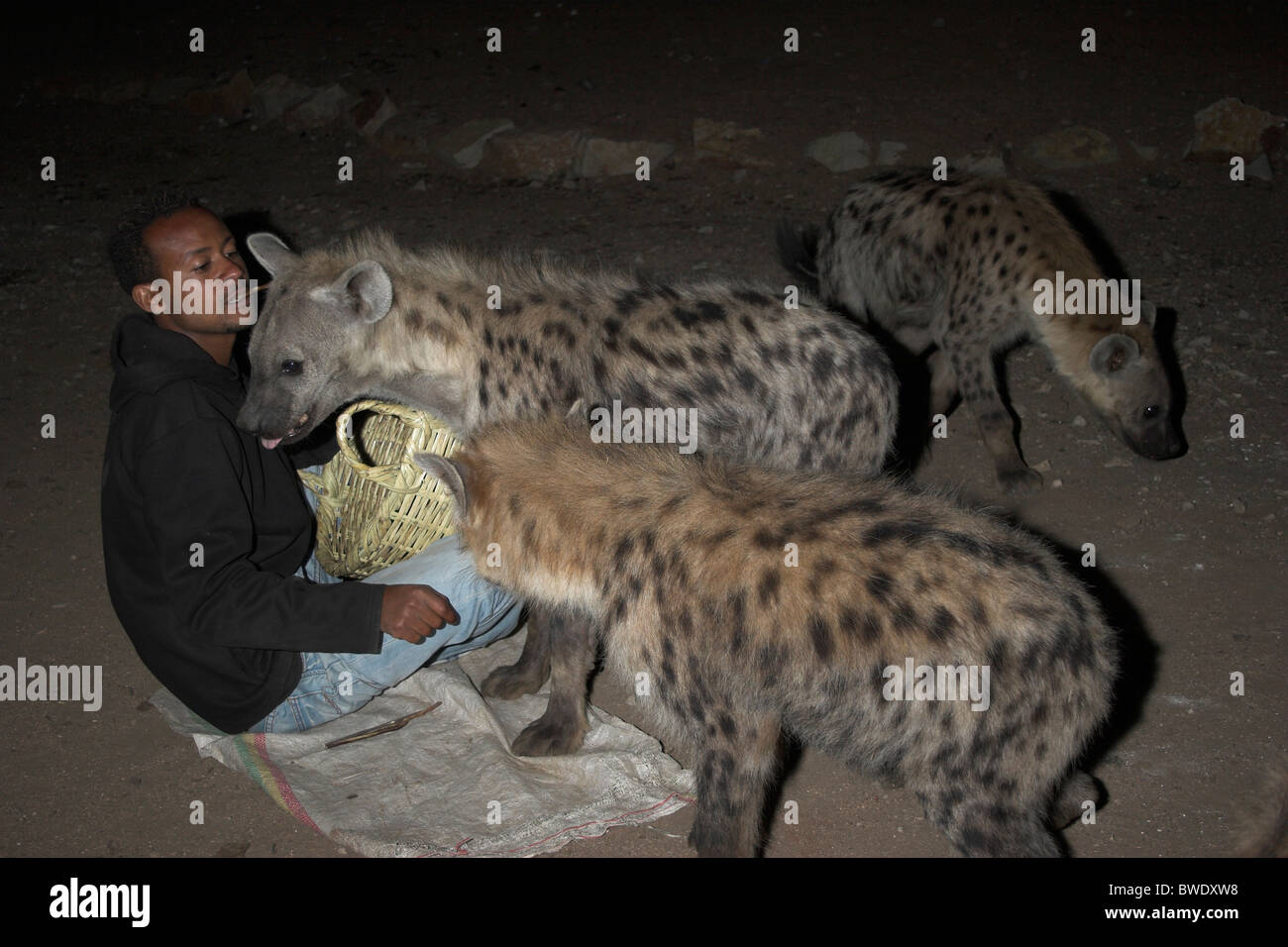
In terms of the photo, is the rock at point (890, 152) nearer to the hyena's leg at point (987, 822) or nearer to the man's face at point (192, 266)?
the man's face at point (192, 266)

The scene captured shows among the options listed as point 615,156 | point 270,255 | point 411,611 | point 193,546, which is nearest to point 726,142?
point 615,156

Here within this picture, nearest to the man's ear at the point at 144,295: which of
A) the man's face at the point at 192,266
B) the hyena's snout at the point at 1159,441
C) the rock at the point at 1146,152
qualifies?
the man's face at the point at 192,266

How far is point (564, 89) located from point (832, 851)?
16.2 ft

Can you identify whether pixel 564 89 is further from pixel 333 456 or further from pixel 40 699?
pixel 40 699

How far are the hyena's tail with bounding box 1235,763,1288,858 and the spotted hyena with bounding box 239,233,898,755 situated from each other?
1035 mm

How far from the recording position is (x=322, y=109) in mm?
6223

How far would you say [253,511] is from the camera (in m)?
2.12

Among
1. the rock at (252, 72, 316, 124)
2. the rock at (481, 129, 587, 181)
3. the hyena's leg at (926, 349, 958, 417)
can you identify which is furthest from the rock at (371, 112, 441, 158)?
the hyena's leg at (926, 349, 958, 417)

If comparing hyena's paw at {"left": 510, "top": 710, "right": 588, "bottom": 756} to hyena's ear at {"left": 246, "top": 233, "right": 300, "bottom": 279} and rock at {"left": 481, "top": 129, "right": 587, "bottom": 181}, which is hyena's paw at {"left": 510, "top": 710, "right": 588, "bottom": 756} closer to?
hyena's ear at {"left": 246, "top": 233, "right": 300, "bottom": 279}

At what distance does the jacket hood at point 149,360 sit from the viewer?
1.95 meters

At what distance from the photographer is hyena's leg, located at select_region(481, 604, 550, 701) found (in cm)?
253
